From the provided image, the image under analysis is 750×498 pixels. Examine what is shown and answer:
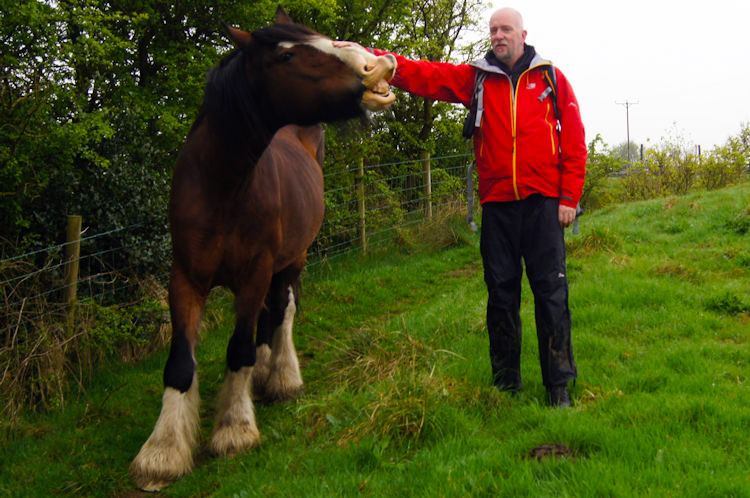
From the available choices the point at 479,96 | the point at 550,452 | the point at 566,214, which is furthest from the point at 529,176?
the point at 550,452

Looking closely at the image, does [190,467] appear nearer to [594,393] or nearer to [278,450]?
[278,450]

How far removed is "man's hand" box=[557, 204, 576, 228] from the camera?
147 inches

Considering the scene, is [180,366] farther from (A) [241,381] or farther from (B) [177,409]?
(A) [241,381]

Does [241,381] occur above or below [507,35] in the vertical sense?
below

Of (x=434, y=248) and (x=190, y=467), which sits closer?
(x=190, y=467)

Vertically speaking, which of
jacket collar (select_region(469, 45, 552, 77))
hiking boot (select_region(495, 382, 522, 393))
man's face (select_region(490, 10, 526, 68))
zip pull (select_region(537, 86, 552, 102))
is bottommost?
hiking boot (select_region(495, 382, 522, 393))

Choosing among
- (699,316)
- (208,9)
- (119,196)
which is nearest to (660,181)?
(699,316)

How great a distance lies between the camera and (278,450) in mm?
3586

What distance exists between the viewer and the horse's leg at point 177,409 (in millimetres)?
3377

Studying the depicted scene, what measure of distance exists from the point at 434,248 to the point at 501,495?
320 inches

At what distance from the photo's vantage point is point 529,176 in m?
3.75

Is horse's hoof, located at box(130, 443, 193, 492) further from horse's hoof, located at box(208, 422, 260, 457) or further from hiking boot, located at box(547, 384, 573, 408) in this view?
hiking boot, located at box(547, 384, 573, 408)

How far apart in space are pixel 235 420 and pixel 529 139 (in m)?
2.58

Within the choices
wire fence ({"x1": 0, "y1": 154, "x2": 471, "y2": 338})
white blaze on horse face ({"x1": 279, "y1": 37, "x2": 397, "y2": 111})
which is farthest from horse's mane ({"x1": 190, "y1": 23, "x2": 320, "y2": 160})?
wire fence ({"x1": 0, "y1": 154, "x2": 471, "y2": 338})
